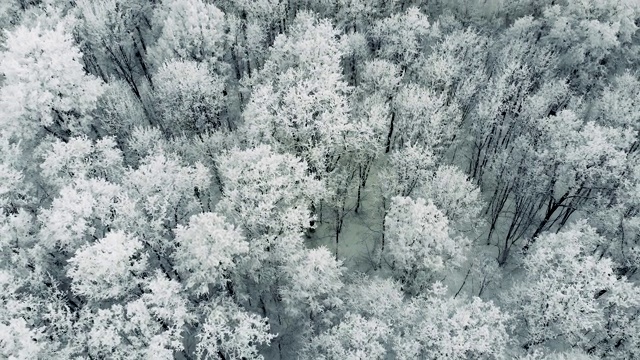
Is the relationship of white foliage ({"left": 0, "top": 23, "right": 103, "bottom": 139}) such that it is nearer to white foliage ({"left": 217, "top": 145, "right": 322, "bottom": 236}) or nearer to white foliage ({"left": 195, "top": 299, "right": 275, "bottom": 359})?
white foliage ({"left": 217, "top": 145, "right": 322, "bottom": 236})

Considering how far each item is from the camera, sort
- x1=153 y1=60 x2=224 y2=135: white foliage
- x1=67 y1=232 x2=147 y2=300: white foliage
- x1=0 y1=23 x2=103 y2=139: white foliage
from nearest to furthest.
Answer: x1=67 y1=232 x2=147 y2=300: white foliage < x1=0 y1=23 x2=103 y2=139: white foliage < x1=153 y1=60 x2=224 y2=135: white foliage

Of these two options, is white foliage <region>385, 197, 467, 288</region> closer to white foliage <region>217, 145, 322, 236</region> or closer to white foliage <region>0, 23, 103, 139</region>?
white foliage <region>217, 145, 322, 236</region>

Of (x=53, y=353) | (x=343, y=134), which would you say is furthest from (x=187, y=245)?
(x=343, y=134)

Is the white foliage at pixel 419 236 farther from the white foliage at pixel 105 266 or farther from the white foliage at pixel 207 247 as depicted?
the white foliage at pixel 105 266

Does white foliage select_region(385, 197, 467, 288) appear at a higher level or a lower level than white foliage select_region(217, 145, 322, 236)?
lower

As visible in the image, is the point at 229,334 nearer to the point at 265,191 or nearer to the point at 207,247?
the point at 207,247

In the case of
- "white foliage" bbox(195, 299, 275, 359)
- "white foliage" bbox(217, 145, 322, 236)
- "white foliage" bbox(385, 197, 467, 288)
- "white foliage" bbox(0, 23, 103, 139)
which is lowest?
"white foliage" bbox(195, 299, 275, 359)

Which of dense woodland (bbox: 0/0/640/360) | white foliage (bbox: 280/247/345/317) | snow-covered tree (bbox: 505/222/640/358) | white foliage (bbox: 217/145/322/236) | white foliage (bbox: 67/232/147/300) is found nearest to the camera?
white foliage (bbox: 67/232/147/300)

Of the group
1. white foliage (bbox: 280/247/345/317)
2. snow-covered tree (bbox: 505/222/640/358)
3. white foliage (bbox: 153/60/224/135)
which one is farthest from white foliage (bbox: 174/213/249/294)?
snow-covered tree (bbox: 505/222/640/358)

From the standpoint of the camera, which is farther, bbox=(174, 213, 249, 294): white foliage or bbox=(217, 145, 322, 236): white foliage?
bbox=(217, 145, 322, 236): white foliage

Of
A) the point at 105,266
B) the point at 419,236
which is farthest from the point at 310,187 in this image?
the point at 105,266
